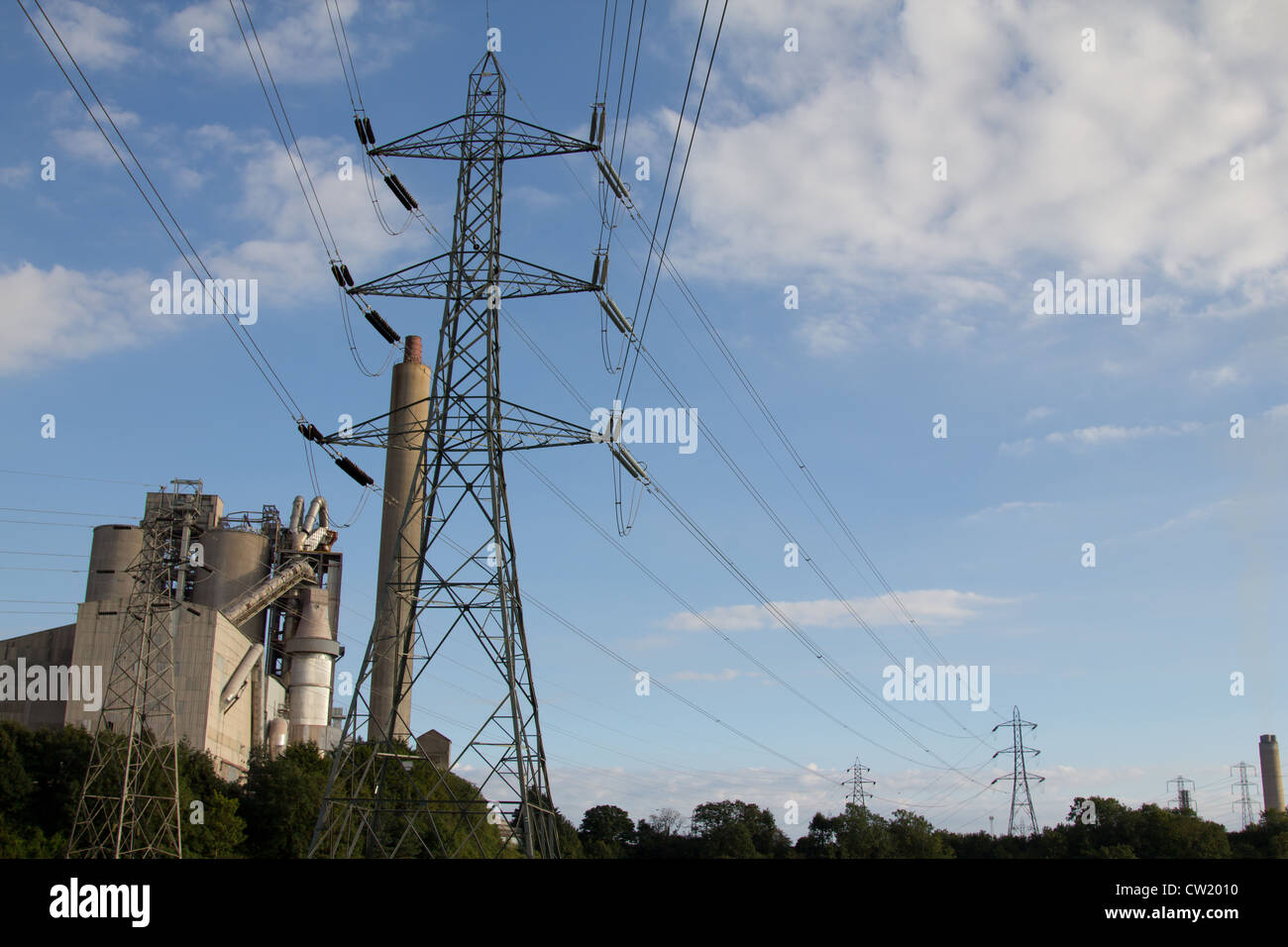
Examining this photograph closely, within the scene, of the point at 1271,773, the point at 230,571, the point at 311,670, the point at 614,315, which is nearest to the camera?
the point at 614,315

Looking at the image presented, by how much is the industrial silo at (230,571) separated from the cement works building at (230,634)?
0.10 m

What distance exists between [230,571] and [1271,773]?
13562 cm

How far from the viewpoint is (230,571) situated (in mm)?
112938

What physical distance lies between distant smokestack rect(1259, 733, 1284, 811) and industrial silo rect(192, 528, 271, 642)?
128905mm

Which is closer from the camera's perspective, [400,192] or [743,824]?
[400,192]

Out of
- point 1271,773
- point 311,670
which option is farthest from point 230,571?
point 1271,773

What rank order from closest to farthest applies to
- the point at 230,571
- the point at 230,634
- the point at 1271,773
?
the point at 230,634 < the point at 230,571 < the point at 1271,773

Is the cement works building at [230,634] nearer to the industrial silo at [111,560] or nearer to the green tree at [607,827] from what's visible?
the industrial silo at [111,560]

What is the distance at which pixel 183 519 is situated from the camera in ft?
168

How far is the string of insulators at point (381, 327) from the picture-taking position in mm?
35375

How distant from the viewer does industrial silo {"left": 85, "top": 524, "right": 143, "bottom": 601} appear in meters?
99.9

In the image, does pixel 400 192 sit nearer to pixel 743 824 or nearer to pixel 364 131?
pixel 364 131
